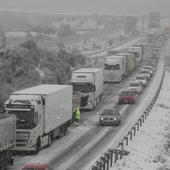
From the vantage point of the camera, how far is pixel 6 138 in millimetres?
30656

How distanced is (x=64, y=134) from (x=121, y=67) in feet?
127

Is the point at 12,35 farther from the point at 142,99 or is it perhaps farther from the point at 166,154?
the point at 166,154

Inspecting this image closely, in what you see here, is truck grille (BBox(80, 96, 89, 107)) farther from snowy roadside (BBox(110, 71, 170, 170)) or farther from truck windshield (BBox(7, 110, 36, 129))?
truck windshield (BBox(7, 110, 36, 129))

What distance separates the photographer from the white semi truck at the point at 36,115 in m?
34.5

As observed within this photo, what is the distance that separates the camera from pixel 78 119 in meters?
47.6

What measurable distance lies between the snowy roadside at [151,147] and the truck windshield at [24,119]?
4.86 metres

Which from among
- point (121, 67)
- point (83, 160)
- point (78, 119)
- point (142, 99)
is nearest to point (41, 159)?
point (83, 160)

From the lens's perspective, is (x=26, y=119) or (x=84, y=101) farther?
(x=84, y=101)

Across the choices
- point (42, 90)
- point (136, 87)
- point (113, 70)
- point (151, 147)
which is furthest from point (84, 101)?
point (113, 70)

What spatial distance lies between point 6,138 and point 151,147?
38.0ft

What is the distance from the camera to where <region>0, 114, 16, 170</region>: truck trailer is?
1181 inches

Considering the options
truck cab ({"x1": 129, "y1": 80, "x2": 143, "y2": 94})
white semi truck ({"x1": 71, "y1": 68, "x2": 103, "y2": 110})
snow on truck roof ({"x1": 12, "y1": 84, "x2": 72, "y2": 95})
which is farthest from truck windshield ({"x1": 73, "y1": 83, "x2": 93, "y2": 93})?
truck cab ({"x1": 129, "y1": 80, "x2": 143, "y2": 94})

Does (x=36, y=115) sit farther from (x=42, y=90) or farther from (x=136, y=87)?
(x=136, y=87)

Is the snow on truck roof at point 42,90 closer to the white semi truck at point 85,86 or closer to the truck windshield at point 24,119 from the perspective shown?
the truck windshield at point 24,119
